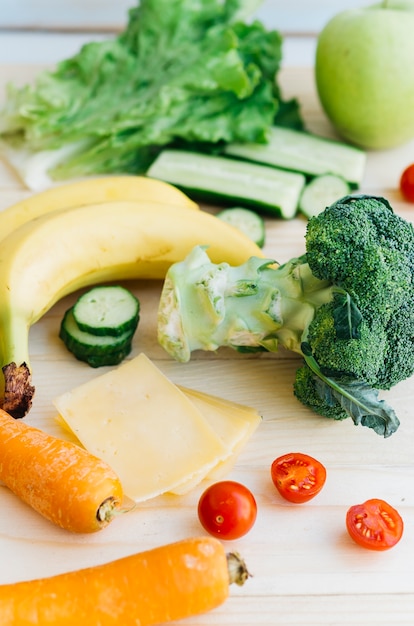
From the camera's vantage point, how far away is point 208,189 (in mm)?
2510

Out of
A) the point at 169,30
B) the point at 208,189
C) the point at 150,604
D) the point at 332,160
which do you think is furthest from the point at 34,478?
the point at 169,30

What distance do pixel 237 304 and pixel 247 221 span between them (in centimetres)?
59

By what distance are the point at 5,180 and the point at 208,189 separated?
28.3 inches

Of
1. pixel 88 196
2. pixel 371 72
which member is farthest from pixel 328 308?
pixel 371 72

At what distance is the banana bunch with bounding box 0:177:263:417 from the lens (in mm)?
1916

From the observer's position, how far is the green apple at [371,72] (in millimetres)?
2549

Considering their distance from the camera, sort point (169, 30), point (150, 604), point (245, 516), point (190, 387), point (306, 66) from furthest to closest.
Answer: point (306, 66)
point (169, 30)
point (190, 387)
point (245, 516)
point (150, 604)

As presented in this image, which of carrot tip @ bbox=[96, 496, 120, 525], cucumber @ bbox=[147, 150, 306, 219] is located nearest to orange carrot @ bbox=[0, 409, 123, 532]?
carrot tip @ bbox=[96, 496, 120, 525]

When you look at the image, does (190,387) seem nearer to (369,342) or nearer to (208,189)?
(369,342)

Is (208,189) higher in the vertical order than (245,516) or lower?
higher

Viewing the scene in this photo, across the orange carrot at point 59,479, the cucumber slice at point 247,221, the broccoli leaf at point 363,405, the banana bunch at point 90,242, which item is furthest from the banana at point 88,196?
the broccoli leaf at point 363,405

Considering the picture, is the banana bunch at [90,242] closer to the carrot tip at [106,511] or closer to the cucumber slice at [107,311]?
the cucumber slice at [107,311]

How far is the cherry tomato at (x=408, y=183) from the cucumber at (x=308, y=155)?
0.15 meters

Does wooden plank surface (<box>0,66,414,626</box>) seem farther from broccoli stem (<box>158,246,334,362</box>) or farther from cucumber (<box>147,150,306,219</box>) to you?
cucumber (<box>147,150,306,219</box>)
